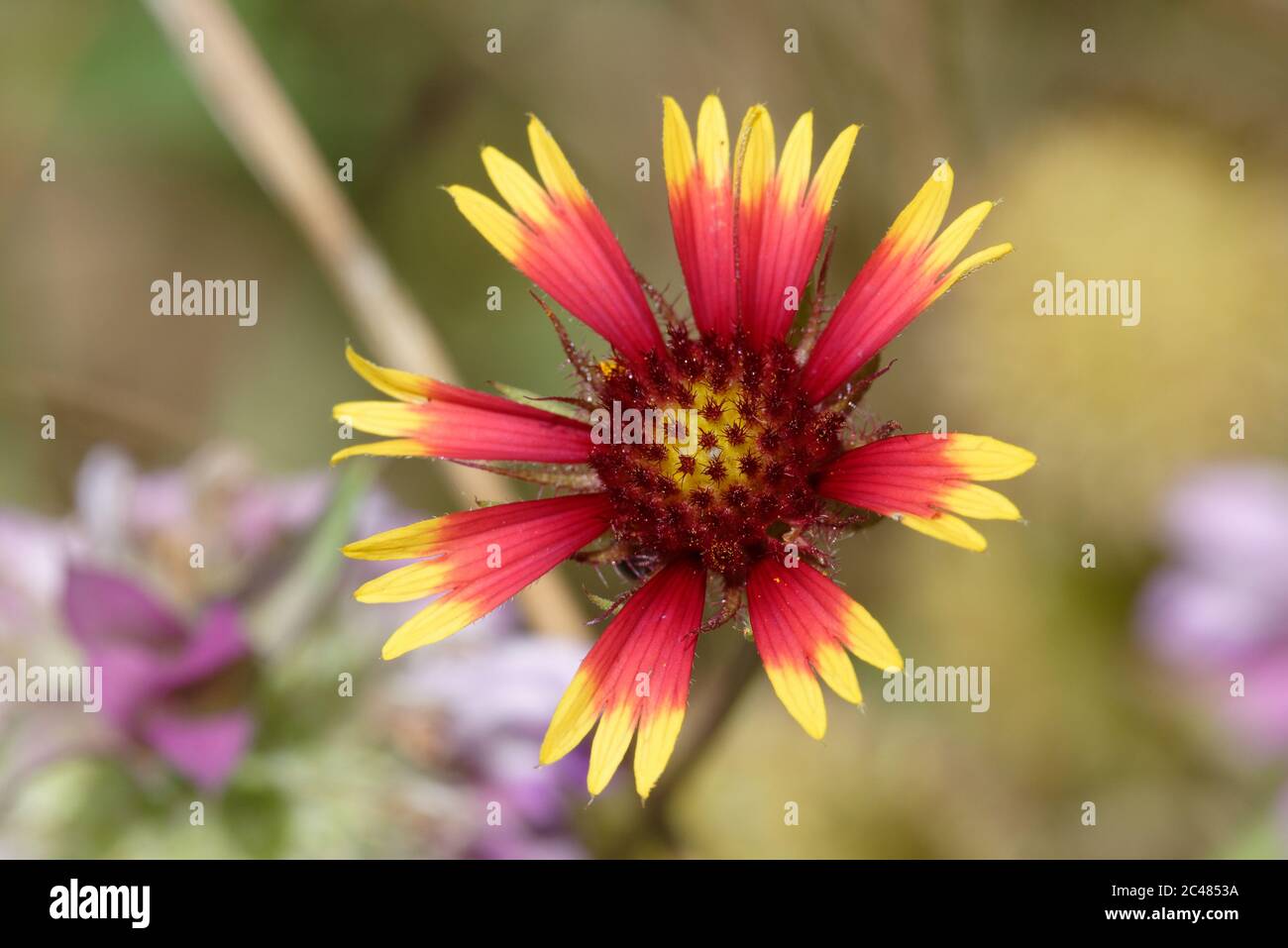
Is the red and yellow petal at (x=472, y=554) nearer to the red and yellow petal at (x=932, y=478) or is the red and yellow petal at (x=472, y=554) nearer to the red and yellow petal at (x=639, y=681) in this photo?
the red and yellow petal at (x=639, y=681)

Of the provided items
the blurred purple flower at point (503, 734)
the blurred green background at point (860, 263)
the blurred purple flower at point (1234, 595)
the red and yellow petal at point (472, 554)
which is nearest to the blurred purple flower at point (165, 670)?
the blurred purple flower at point (503, 734)

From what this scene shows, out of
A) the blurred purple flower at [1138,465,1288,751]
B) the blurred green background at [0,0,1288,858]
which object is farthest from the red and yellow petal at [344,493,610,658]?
the blurred purple flower at [1138,465,1288,751]

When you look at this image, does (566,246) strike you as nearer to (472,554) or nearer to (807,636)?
(472,554)

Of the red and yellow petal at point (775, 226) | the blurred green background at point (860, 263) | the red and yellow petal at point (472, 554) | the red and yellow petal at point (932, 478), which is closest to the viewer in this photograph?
the red and yellow petal at point (932, 478)

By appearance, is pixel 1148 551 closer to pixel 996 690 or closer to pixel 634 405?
pixel 996 690

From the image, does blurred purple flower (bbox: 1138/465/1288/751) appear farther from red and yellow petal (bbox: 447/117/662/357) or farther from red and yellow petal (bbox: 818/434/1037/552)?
red and yellow petal (bbox: 447/117/662/357)
